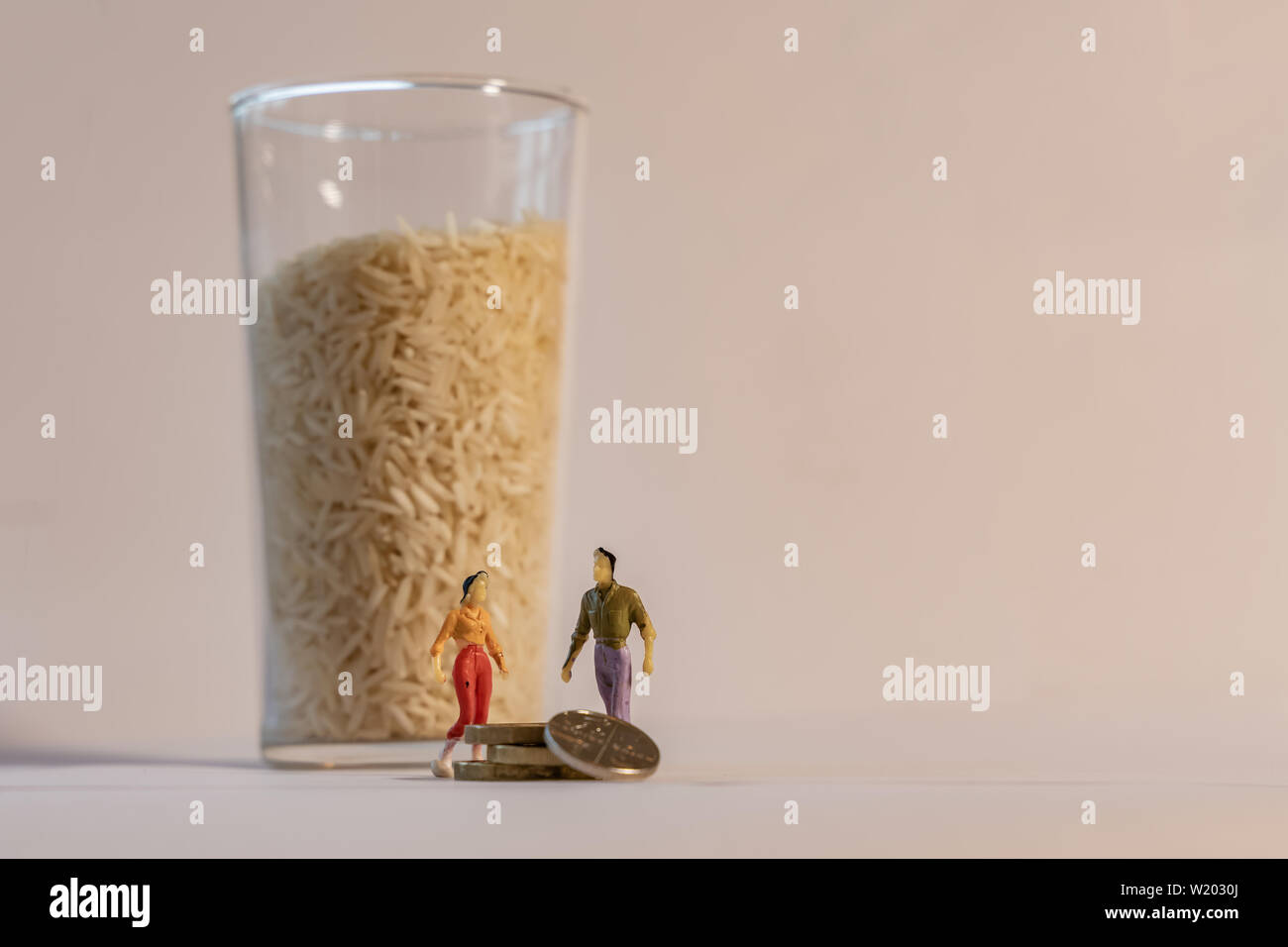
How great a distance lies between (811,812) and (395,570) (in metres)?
0.37

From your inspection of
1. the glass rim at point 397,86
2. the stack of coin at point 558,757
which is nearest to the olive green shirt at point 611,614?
the stack of coin at point 558,757

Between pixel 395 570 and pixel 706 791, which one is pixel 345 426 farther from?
pixel 706 791

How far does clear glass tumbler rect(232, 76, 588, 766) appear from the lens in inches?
50.7

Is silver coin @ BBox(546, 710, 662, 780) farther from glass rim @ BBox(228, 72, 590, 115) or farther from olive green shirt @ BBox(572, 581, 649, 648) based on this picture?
glass rim @ BBox(228, 72, 590, 115)

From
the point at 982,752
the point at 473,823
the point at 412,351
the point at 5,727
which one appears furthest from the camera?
the point at 5,727

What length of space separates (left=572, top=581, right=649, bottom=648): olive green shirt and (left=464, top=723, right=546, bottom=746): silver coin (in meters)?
0.12

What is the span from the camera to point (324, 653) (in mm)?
1295

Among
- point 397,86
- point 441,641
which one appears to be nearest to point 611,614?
point 441,641

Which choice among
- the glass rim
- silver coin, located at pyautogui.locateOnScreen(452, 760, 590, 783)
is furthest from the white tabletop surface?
the glass rim

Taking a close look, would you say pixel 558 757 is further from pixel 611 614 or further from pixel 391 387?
pixel 391 387

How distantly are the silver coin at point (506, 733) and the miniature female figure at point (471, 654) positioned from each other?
0.06 metres

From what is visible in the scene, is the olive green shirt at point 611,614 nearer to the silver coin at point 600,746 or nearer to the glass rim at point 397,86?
the silver coin at point 600,746

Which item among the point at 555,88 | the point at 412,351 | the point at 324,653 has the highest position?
the point at 555,88

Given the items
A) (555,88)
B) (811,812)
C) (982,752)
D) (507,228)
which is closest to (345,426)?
(507,228)
